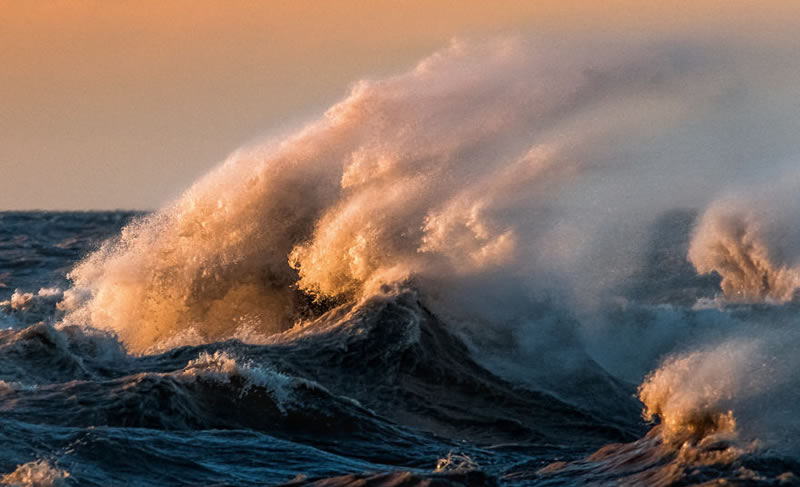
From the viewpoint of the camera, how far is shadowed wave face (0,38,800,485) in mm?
13039

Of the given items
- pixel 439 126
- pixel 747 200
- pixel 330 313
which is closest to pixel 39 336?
pixel 330 313

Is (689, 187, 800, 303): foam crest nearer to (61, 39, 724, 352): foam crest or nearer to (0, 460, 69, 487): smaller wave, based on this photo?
(61, 39, 724, 352): foam crest

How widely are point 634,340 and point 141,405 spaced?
24.5 feet

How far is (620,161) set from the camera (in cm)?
2033

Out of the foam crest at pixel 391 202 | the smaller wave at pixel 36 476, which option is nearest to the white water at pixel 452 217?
the foam crest at pixel 391 202

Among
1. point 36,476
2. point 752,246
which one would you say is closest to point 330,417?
point 36,476

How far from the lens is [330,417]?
42.6 feet

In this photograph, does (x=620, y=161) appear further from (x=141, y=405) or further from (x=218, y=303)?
(x=141, y=405)

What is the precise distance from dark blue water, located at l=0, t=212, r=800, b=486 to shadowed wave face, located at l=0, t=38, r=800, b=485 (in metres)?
0.05

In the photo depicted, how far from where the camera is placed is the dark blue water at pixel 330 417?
1033 centimetres

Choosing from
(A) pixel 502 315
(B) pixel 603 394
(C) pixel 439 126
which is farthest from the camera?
(C) pixel 439 126

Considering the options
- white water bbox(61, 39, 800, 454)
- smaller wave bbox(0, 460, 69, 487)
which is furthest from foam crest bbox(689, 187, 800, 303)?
smaller wave bbox(0, 460, 69, 487)

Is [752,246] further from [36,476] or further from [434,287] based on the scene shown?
[36,476]

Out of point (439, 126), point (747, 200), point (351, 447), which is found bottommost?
point (351, 447)
